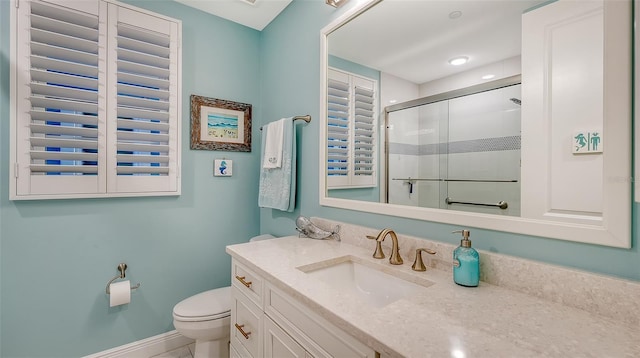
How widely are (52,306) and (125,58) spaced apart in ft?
5.07

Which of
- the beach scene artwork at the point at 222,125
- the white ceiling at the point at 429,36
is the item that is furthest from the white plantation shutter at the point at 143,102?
the white ceiling at the point at 429,36

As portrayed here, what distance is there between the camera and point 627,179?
68cm

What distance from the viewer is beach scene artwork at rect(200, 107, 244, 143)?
2072 millimetres

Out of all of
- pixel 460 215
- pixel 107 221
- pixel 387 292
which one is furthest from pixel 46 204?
pixel 460 215

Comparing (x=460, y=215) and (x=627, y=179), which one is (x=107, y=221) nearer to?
(x=460, y=215)

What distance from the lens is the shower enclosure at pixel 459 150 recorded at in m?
0.91

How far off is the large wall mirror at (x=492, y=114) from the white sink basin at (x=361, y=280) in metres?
0.28

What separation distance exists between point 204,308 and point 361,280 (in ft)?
3.36

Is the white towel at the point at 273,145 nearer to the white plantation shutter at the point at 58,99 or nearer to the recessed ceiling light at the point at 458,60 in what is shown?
the white plantation shutter at the point at 58,99

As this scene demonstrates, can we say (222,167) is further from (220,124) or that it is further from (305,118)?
(305,118)

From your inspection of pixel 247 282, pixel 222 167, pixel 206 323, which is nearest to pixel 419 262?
pixel 247 282

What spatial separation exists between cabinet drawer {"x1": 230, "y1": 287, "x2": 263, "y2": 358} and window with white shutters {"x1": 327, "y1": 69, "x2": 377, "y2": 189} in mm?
765

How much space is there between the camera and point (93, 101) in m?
1.65

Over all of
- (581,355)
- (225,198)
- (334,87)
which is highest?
(334,87)
